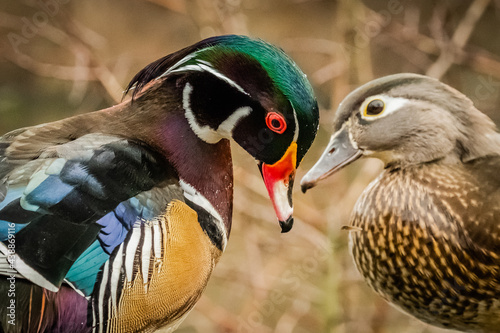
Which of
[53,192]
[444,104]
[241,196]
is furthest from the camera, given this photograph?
[241,196]

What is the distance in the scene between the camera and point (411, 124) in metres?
0.80

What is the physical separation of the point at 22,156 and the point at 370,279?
1.55 feet

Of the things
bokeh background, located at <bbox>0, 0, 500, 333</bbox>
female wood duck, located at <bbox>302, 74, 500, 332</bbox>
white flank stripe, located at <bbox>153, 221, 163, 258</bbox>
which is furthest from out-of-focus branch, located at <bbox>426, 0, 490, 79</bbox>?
white flank stripe, located at <bbox>153, 221, 163, 258</bbox>

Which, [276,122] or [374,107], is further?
[374,107]

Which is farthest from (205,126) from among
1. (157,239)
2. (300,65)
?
(300,65)

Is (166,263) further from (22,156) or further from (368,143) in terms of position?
(368,143)

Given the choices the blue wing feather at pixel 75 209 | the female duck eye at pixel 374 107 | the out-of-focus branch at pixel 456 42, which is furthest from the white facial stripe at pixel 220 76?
the out-of-focus branch at pixel 456 42

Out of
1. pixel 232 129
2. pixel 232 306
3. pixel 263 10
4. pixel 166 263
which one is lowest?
pixel 232 306

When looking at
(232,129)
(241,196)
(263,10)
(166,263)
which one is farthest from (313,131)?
(263,10)

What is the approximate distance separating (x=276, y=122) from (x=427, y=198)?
0.82 ft

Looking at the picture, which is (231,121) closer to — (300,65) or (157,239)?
(157,239)

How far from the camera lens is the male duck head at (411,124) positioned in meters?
0.77

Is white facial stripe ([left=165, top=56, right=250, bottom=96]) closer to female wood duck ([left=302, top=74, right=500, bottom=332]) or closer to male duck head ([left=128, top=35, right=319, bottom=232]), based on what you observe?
male duck head ([left=128, top=35, right=319, bottom=232])

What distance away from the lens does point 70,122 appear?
2.23 ft
